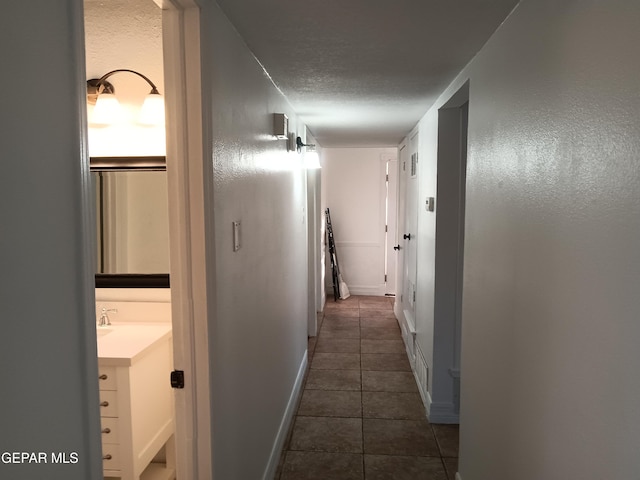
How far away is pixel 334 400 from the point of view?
11.7ft

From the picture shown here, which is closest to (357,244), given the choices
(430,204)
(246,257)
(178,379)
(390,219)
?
(390,219)

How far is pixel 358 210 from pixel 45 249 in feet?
21.1

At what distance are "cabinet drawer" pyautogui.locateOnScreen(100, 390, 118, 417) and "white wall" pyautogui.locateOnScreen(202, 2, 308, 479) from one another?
1.88 ft

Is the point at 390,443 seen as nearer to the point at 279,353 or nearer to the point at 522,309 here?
the point at 279,353

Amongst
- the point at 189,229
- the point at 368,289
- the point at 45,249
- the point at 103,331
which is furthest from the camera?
the point at 368,289

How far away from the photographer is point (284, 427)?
9.72ft

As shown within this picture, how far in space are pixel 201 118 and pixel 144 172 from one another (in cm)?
115

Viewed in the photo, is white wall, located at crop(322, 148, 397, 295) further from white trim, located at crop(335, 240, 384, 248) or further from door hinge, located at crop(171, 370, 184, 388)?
door hinge, located at crop(171, 370, 184, 388)

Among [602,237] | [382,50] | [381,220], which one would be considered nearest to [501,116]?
[382,50]

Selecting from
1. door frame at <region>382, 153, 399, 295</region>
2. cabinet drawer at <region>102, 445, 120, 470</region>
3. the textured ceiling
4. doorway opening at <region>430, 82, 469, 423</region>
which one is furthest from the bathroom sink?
door frame at <region>382, 153, 399, 295</region>

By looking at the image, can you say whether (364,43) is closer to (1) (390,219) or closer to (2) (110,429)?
(2) (110,429)

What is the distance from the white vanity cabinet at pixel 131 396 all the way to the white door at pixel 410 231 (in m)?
2.45

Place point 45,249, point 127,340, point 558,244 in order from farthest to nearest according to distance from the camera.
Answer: point 127,340
point 558,244
point 45,249

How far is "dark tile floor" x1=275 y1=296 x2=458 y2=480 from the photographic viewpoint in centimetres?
268
